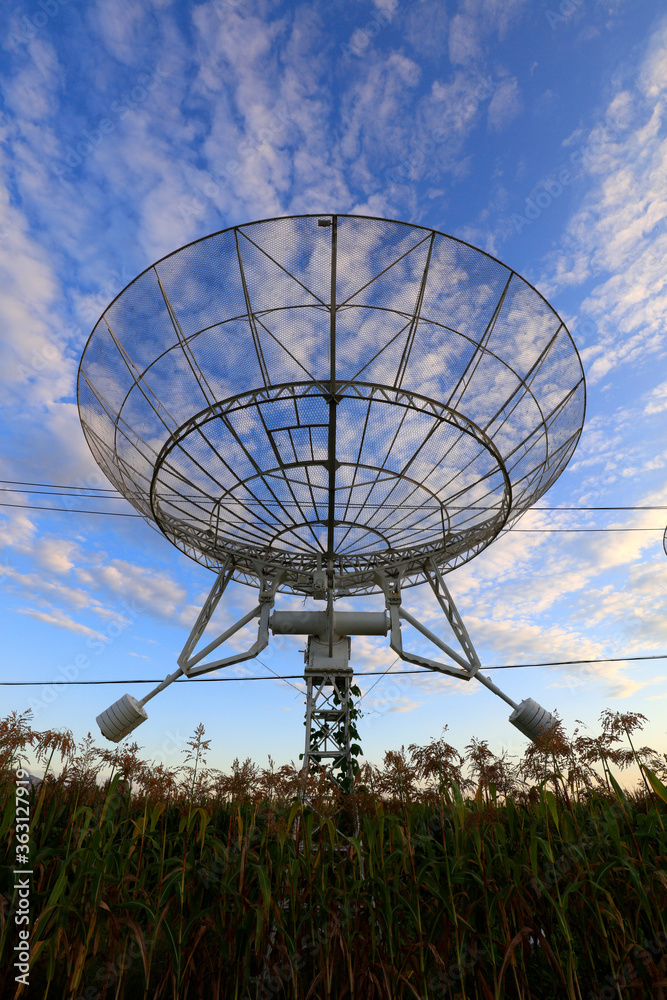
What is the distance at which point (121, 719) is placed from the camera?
17.0 meters

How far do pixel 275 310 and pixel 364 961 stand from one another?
12651mm

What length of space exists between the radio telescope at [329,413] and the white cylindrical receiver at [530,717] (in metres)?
0.05

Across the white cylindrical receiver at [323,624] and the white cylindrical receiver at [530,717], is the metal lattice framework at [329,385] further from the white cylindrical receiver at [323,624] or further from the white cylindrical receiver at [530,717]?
the white cylindrical receiver at [530,717]

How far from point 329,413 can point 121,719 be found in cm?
1130

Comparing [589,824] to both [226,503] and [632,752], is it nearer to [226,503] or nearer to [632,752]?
[632,752]

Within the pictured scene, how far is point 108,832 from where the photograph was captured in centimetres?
570

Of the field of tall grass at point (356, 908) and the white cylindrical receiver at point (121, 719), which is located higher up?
the white cylindrical receiver at point (121, 719)

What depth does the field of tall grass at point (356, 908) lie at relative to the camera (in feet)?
13.3

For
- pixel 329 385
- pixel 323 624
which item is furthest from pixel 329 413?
pixel 323 624

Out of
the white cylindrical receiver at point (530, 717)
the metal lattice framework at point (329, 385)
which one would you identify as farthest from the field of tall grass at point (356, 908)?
the white cylindrical receiver at point (530, 717)

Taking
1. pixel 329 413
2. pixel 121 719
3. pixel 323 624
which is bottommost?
pixel 121 719

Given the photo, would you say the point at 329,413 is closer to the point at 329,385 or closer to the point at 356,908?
the point at 329,385

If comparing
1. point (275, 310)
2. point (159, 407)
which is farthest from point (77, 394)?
point (275, 310)

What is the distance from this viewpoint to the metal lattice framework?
1327 centimetres
